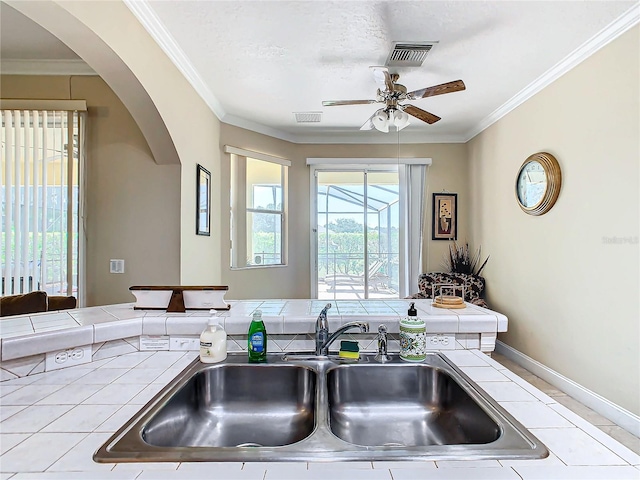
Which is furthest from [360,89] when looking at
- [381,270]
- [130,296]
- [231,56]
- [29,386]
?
[29,386]

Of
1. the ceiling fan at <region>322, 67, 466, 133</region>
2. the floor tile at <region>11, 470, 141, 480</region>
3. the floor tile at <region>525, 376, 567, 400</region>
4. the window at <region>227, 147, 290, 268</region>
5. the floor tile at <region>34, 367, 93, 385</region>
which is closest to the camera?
the floor tile at <region>11, 470, 141, 480</region>

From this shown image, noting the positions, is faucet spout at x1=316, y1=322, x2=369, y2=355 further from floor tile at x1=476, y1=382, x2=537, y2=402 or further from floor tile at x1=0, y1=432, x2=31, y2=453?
floor tile at x1=0, y1=432, x2=31, y2=453

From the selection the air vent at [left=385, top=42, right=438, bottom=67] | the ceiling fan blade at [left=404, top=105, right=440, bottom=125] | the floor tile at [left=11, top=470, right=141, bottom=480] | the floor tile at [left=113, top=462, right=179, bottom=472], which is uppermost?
the air vent at [left=385, top=42, right=438, bottom=67]

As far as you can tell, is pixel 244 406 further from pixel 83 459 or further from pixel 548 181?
pixel 548 181

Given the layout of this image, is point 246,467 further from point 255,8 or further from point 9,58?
point 9,58

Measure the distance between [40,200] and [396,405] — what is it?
2769 millimetres

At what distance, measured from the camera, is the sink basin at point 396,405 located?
38.8 inches

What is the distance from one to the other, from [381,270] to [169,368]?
3651 mm

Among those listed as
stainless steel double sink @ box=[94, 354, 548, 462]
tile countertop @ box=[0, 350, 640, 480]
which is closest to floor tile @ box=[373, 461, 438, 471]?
tile countertop @ box=[0, 350, 640, 480]

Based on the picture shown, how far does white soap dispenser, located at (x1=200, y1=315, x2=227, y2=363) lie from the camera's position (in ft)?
3.69

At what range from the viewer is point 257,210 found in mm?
4047

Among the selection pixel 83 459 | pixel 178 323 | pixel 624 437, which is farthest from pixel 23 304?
pixel 624 437

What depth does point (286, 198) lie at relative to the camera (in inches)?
170

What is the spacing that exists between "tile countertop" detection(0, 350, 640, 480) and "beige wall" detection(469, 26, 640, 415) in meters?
1.79
